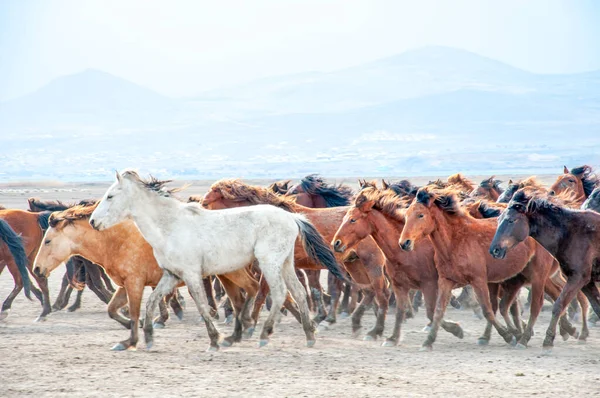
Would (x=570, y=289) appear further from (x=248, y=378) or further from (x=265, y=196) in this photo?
(x=265, y=196)

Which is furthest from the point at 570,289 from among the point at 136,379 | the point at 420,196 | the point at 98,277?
the point at 98,277

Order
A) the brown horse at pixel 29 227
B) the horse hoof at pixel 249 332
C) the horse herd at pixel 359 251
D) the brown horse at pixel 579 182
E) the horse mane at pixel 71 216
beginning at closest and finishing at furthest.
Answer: the horse herd at pixel 359 251 < the horse hoof at pixel 249 332 < the horse mane at pixel 71 216 < the brown horse at pixel 29 227 < the brown horse at pixel 579 182

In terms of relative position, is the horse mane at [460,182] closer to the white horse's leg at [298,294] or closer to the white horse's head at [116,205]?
the white horse's leg at [298,294]

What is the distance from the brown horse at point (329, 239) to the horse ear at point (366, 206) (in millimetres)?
643

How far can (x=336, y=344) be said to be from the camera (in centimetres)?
984

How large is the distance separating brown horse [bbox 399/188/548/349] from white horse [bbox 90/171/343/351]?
47.3 inches

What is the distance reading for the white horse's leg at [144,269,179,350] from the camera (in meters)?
9.33

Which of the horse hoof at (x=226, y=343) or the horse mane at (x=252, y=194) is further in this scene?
the horse mane at (x=252, y=194)

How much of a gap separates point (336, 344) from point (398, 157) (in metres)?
118

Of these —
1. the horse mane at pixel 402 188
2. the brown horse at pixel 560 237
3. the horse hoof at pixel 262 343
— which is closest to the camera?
the brown horse at pixel 560 237

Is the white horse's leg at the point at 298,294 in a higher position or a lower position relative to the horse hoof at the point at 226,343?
higher

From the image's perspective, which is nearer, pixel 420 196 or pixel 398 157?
pixel 420 196

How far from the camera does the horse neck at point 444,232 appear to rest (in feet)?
31.2

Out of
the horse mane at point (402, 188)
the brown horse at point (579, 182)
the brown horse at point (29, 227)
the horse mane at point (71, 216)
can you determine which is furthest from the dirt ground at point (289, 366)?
the brown horse at point (579, 182)
